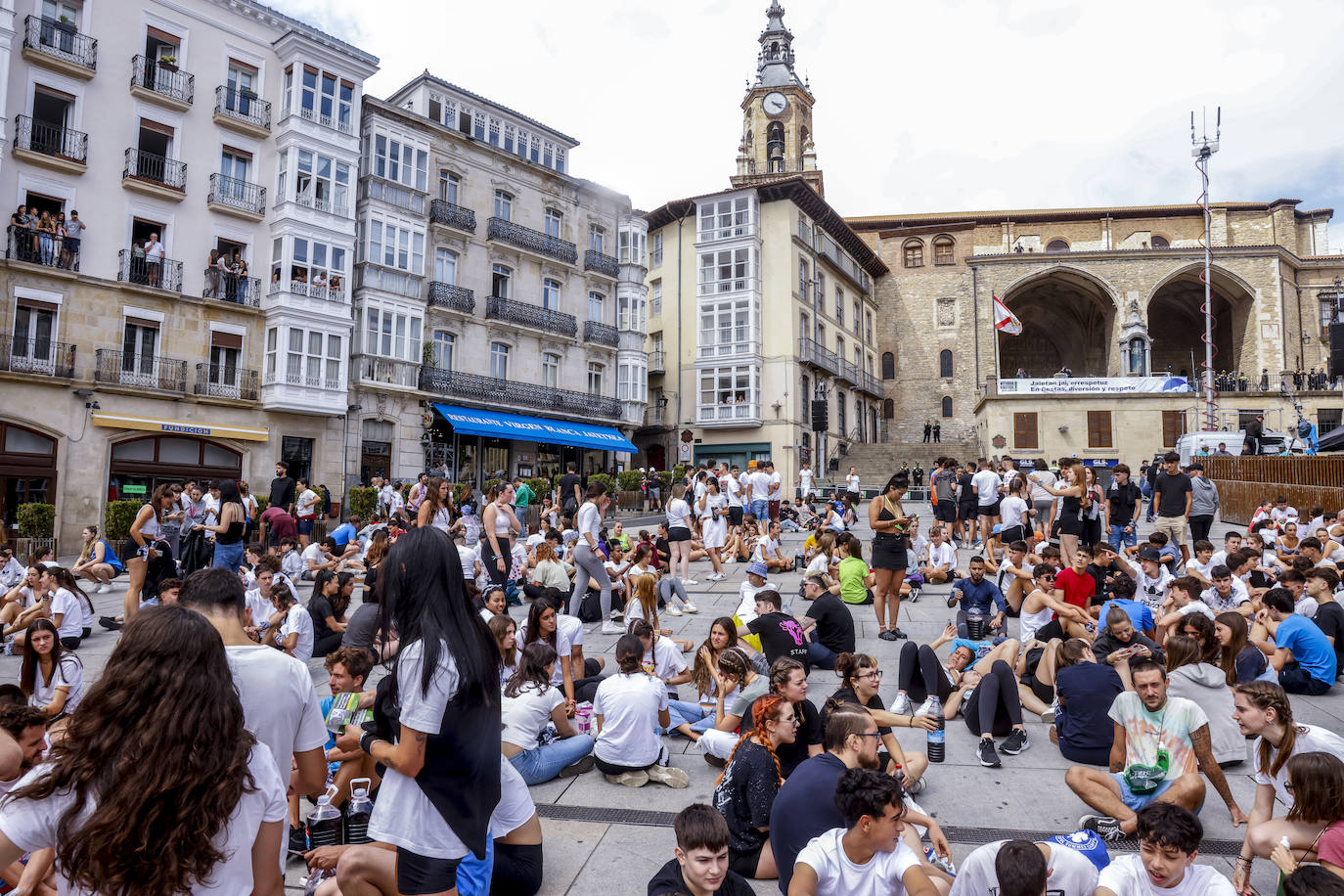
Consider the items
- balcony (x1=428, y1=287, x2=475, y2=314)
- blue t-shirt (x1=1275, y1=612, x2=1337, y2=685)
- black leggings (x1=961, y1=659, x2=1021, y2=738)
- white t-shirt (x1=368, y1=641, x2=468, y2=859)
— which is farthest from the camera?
balcony (x1=428, y1=287, x2=475, y2=314)

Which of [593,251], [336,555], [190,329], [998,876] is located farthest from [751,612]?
[593,251]

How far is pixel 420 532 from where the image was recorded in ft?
9.83

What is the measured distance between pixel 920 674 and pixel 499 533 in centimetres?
642

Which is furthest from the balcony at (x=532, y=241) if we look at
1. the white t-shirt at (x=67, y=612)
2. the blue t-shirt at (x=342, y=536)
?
the white t-shirt at (x=67, y=612)

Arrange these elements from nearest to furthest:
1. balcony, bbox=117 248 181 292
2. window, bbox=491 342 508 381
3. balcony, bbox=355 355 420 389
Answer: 1. balcony, bbox=117 248 181 292
2. balcony, bbox=355 355 420 389
3. window, bbox=491 342 508 381

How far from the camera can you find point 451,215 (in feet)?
98.3

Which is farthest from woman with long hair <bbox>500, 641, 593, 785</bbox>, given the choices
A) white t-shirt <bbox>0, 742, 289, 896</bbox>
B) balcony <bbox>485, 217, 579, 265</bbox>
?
balcony <bbox>485, 217, 579, 265</bbox>

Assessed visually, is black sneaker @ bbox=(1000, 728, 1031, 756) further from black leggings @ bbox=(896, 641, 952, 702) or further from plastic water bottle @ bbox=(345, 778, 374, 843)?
plastic water bottle @ bbox=(345, 778, 374, 843)

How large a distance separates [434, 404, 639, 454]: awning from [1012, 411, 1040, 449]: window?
62.3 feet

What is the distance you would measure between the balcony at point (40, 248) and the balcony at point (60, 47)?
4.68 metres

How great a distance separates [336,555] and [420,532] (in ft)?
45.1

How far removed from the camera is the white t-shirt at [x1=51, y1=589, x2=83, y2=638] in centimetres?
900

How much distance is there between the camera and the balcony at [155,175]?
2231 cm

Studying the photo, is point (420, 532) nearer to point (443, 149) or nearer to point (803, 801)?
point (803, 801)
